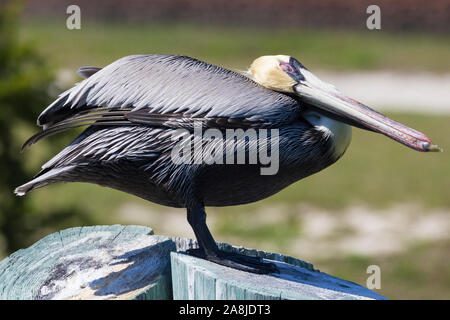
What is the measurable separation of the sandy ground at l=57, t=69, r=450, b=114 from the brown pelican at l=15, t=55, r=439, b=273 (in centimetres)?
692

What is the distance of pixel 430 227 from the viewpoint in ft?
20.4

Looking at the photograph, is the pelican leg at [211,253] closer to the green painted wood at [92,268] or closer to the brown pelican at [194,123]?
the brown pelican at [194,123]

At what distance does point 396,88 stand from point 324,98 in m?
7.93

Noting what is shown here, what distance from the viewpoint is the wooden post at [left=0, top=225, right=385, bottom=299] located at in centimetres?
249

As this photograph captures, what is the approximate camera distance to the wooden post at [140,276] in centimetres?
249

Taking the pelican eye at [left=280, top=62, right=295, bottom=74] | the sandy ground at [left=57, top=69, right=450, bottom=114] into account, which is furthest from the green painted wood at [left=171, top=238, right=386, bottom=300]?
the sandy ground at [left=57, top=69, right=450, bottom=114]

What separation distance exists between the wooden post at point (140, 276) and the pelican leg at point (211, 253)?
30mm

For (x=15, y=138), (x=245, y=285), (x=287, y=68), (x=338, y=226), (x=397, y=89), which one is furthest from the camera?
(x=397, y=89)

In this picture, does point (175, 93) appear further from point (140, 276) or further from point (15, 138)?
point (15, 138)

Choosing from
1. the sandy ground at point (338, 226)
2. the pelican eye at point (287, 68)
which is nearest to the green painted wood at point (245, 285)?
the pelican eye at point (287, 68)

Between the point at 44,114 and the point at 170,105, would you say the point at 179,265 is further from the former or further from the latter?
the point at 44,114

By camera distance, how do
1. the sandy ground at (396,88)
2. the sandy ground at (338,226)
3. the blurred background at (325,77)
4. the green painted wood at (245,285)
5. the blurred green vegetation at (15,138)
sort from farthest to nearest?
the sandy ground at (396,88), the sandy ground at (338,226), the blurred background at (325,77), the blurred green vegetation at (15,138), the green painted wood at (245,285)

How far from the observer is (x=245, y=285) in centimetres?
244

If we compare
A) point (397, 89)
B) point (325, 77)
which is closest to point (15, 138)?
point (325, 77)
